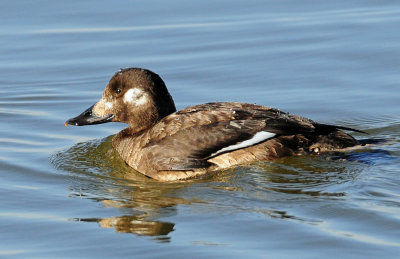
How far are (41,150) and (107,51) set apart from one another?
3.37 m

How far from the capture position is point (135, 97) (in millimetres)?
10047

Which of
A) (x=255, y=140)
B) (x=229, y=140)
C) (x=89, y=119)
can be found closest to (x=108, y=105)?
(x=89, y=119)

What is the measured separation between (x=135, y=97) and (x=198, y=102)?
68.7 inches

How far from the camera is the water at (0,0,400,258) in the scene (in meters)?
7.42

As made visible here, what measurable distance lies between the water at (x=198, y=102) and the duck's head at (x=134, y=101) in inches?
18.9

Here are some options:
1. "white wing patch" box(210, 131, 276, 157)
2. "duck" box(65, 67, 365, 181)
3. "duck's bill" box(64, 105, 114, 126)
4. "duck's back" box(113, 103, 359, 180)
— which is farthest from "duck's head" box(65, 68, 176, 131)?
"white wing patch" box(210, 131, 276, 157)

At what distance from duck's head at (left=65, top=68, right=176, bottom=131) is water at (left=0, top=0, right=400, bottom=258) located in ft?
1.57

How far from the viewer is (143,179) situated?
31.2ft

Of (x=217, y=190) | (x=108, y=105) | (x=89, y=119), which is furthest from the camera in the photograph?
A: (x=89, y=119)

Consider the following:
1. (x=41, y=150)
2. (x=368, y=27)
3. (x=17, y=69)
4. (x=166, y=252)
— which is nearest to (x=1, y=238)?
(x=166, y=252)

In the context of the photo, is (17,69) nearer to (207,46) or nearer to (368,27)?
(207,46)

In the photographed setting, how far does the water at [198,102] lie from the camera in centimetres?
742

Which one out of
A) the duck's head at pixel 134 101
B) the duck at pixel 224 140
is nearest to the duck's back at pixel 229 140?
the duck at pixel 224 140

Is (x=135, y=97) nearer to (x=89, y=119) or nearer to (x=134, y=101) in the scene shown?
(x=134, y=101)
